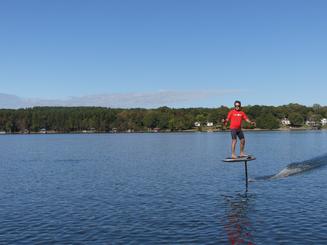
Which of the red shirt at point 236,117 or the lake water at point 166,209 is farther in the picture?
the red shirt at point 236,117

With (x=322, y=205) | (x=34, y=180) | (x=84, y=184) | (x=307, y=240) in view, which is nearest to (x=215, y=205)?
(x=322, y=205)

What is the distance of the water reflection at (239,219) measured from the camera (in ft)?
77.4

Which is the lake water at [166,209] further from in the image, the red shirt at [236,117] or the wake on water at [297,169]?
the red shirt at [236,117]

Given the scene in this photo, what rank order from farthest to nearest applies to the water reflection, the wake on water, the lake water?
the wake on water, the lake water, the water reflection

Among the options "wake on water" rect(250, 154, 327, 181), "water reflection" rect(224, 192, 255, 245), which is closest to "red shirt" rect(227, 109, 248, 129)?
"water reflection" rect(224, 192, 255, 245)

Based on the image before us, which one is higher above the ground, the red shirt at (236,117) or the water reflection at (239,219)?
the red shirt at (236,117)

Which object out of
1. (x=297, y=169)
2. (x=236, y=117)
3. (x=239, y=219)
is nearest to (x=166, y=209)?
(x=239, y=219)

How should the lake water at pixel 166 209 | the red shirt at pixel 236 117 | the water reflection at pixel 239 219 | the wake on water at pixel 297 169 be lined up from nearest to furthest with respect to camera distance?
the water reflection at pixel 239 219 → the lake water at pixel 166 209 → the red shirt at pixel 236 117 → the wake on water at pixel 297 169

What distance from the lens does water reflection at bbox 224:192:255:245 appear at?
929 inches

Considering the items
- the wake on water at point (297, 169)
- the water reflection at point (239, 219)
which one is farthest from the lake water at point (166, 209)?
the wake on water at point (297, 169)

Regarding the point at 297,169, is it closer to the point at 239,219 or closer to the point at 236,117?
the point at 236,117

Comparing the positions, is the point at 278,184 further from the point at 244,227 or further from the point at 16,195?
the point at 16,195

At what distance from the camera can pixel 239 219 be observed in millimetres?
27891

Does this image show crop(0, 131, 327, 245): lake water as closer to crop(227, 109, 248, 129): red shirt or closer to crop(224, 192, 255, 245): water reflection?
crop(224, 192, 255, 245): water reflection
